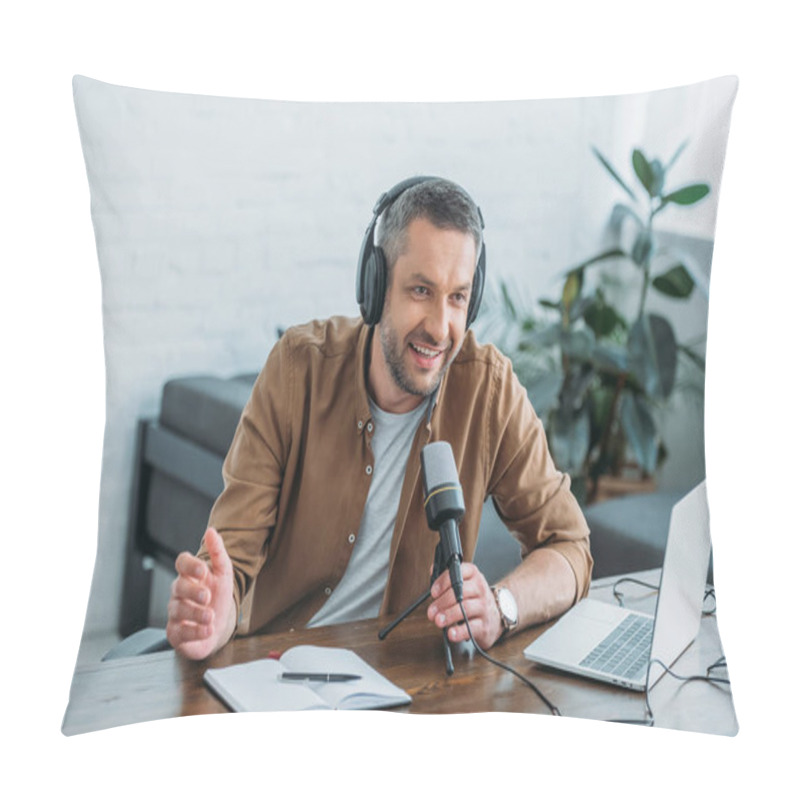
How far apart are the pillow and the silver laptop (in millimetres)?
100

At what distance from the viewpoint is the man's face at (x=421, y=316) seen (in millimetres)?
1800

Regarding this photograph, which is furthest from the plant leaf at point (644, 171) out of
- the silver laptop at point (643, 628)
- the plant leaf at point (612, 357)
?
the silver laptop at point (643, 628)

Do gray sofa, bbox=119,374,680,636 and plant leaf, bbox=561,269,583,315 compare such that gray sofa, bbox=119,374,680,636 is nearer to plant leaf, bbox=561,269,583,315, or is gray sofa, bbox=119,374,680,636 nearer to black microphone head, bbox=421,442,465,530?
black microphone head, bbox=421,442,465,530

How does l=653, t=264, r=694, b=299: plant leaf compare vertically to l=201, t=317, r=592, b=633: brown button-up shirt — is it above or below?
above

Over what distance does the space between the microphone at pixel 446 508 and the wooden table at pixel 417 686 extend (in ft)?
0.30

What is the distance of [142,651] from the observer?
1760mm

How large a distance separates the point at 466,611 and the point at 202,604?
38 centimetres

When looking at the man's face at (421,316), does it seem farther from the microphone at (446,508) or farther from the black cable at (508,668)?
the black cable at (508,668)

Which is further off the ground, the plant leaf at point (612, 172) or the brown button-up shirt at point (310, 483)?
the plant leaf at point (612, 172)

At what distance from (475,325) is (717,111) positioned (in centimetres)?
50

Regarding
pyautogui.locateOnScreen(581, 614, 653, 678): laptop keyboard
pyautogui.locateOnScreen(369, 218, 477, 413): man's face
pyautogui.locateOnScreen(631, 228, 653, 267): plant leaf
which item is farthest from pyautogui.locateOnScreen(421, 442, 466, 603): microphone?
pyautogui.locateOnScreen(631, 228, 653, 267): plant leaf

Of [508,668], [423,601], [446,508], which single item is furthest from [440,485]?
[508,668]

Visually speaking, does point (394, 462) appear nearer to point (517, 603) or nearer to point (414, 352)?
point (414, 352)

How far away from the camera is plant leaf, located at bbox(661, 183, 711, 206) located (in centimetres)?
191
